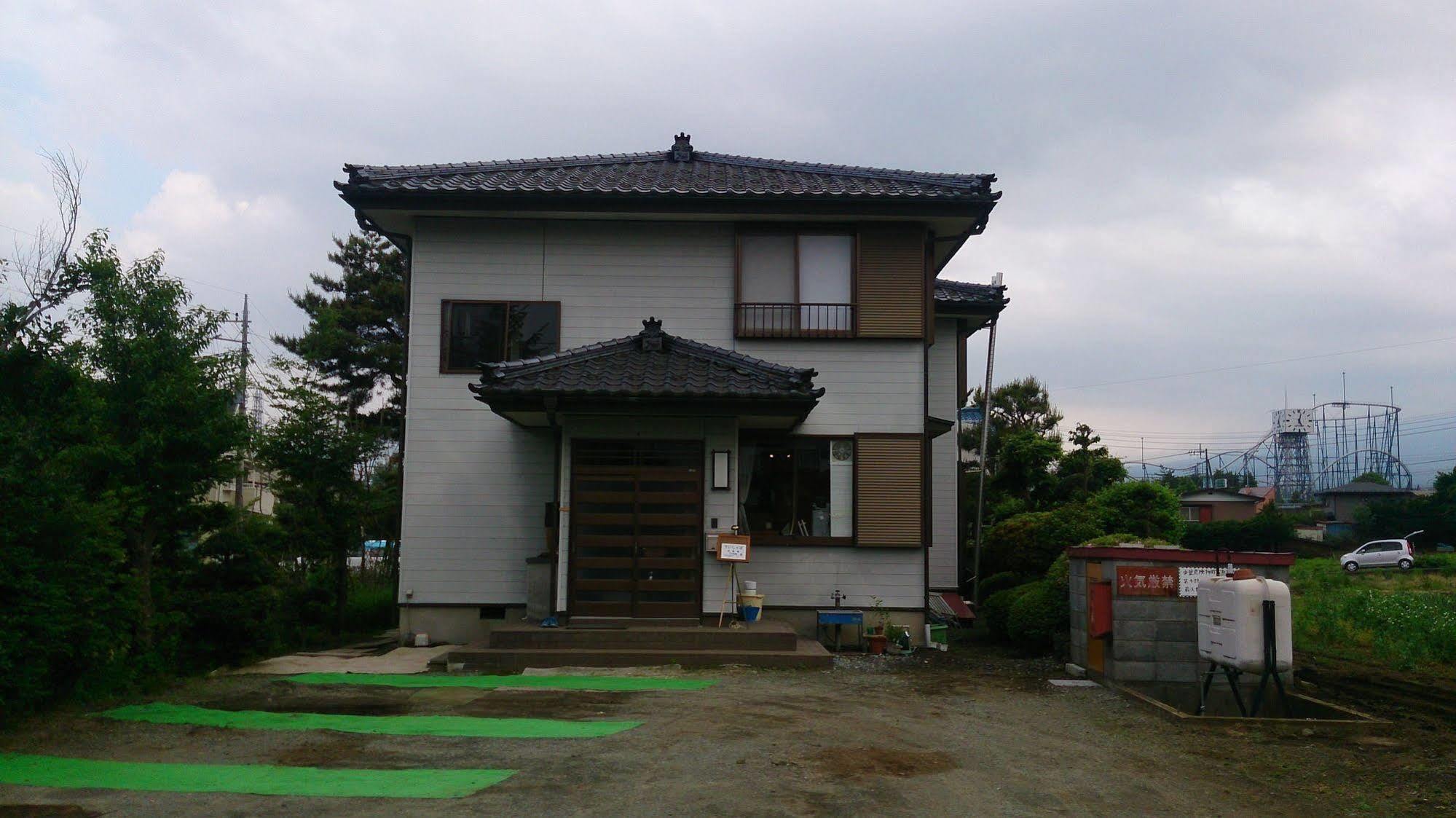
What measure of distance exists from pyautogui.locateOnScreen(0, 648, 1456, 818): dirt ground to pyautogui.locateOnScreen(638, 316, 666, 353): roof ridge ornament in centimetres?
459

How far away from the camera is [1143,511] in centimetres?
1536

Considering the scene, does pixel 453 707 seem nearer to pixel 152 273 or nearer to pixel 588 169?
pixel 152 273

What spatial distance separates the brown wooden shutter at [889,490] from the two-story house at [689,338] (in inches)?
0.8

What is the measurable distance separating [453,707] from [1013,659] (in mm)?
6930

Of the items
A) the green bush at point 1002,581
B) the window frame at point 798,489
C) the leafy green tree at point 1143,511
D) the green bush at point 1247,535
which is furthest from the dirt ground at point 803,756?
the green bush at point 1247,535

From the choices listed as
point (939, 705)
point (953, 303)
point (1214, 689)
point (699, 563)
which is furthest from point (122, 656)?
point (953, 303)

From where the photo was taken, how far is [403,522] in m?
12.9

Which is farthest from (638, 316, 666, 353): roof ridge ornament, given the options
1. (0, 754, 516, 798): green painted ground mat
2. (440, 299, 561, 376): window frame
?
(0, 754, 516, 798): green painted ground mat

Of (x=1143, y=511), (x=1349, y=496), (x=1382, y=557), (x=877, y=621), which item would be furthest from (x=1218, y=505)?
(x=877, y=621)

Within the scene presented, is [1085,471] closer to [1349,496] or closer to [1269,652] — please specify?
[1269,652]

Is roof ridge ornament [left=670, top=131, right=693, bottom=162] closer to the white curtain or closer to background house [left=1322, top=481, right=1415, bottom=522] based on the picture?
the white curtain

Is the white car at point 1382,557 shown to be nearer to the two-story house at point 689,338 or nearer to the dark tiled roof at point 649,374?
the two-story house at point 689,338

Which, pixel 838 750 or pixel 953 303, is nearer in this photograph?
pixel 838 750

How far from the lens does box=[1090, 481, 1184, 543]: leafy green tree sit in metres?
15.2
